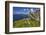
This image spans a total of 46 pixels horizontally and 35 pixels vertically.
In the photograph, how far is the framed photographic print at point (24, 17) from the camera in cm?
A: 157

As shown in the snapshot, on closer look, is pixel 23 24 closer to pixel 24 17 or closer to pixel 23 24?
pixel 23 24

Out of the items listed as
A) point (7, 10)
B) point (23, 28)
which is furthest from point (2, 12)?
point (23, 28)

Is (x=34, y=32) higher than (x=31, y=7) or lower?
lower

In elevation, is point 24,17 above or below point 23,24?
above

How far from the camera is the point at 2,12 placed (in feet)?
5.12

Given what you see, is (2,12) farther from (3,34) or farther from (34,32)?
(34,32)

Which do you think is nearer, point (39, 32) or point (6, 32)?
point (6, 32)

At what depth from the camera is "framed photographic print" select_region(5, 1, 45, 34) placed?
1.57 m

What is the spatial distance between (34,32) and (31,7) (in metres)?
0.41

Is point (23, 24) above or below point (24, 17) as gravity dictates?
below

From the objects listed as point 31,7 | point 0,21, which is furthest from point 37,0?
point 0,21

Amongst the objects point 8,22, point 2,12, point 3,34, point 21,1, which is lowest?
point 3,34

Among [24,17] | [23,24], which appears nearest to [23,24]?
[23,24]

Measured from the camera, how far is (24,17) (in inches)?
64.2
